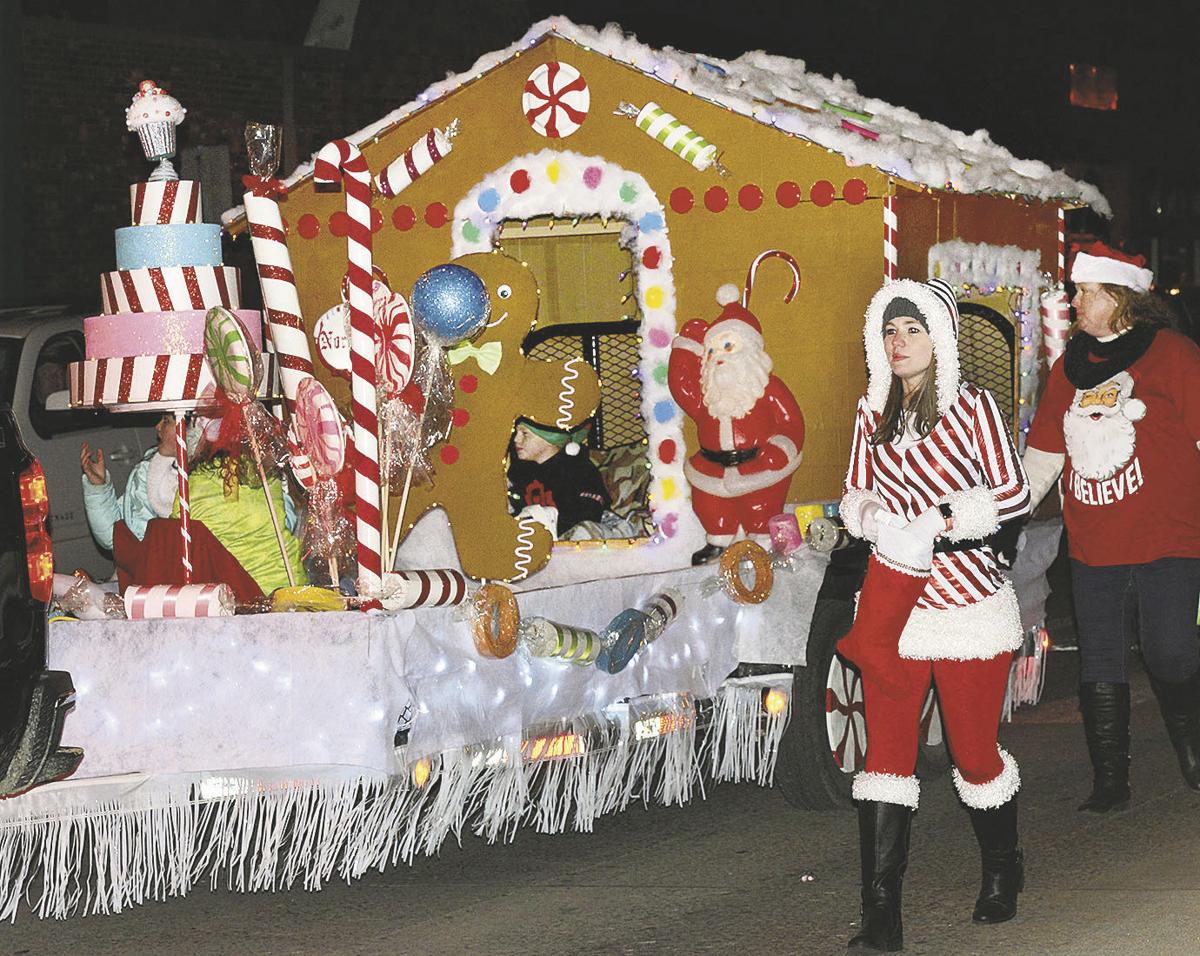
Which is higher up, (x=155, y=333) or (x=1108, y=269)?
(x=1108, y=269)

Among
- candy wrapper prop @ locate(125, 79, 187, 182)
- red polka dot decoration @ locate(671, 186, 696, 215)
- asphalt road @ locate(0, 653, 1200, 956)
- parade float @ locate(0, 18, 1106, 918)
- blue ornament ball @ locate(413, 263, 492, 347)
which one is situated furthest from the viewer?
red polka dot decoration @ locate(671, 186, 696, 215)

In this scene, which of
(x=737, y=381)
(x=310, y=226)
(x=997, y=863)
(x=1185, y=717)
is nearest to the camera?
(x=997, y=863)

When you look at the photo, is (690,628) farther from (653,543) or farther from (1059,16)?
(1059,16)

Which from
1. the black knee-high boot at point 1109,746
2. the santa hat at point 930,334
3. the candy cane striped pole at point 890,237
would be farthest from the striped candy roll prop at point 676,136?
the black knee-high boot at point 1109,746

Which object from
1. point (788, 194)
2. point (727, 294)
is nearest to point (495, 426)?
point (727, 294)

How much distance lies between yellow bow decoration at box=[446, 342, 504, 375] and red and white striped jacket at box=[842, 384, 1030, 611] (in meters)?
2.54

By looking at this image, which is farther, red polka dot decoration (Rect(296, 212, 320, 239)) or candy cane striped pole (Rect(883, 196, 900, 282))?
red polka dot decoration (Rect(296, 212, 320, 239))

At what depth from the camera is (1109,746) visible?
6.80 meters

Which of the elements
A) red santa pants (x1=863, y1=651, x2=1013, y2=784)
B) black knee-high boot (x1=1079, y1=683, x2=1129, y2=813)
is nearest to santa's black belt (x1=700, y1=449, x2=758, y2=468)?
black knee-high boot (x1=1079, y1=683, x2=1129, y2=813)

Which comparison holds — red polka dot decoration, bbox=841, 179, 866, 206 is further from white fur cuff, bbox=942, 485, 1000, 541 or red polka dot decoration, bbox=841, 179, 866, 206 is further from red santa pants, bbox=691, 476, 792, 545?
white fur cuff, bbox=942, 485, 1000, 541

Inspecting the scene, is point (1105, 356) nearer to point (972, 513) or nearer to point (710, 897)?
point (972, 513)

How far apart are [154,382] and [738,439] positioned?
2207 mm

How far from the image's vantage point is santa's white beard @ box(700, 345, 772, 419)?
7.15m

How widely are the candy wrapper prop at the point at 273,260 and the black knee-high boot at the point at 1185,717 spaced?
3.20m
